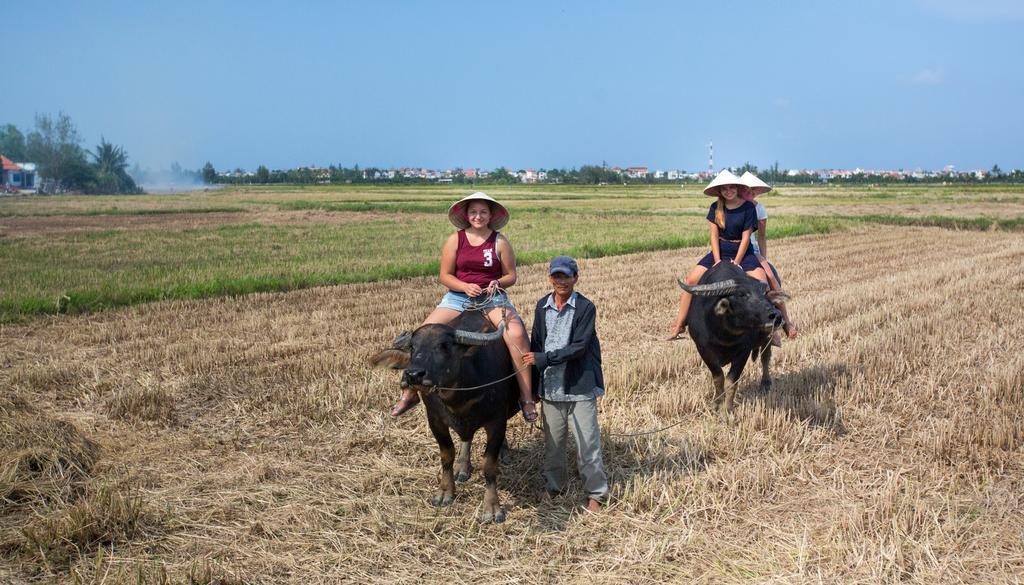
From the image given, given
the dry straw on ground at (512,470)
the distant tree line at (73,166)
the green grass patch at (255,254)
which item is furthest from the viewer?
the distant tree line at (73,166)

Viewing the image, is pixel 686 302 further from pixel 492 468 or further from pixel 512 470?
pixel 492 468

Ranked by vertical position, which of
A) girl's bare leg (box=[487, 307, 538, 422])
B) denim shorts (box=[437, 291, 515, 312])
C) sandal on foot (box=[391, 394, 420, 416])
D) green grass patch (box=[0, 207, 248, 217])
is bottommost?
sandal on foot (box=[391, 394, 420, 416])

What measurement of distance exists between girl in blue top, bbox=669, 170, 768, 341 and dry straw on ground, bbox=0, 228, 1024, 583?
1152 millimetres

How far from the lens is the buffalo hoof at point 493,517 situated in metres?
4.95

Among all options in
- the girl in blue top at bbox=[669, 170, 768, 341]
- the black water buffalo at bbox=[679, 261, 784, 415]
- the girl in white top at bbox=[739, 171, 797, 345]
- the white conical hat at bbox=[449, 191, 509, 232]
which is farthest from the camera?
the girl in white top at bbox=[739, 171, 797, 345]

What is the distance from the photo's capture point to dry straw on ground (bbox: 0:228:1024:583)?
4340 millimetres

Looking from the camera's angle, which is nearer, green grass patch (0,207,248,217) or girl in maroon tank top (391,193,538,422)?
girl in maroon tank top (391,193,538,422)

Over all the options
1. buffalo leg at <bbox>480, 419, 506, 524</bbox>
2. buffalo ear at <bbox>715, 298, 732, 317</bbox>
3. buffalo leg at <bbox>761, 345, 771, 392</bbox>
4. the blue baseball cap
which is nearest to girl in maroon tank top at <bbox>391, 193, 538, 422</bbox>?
buffalo leg at <bbox>480, 419, 506, 524</bbox>

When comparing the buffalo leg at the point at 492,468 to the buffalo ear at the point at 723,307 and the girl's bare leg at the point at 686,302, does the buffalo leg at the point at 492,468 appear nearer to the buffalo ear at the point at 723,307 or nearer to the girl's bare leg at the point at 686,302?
the buffalo ear at the point at 723,307

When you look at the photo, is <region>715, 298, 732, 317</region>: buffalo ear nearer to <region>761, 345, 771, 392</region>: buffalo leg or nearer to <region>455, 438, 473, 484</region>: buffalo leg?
<region>761, 345, 771, 392</region>: buffalo leg

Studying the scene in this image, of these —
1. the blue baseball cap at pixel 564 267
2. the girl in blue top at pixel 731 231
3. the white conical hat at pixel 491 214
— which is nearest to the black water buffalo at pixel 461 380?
the blue baseball cap at pixel 564 267

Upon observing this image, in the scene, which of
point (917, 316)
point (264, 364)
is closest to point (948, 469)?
point (917, 316)

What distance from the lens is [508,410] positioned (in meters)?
5.20

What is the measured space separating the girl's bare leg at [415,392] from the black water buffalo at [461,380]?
0.54ft
